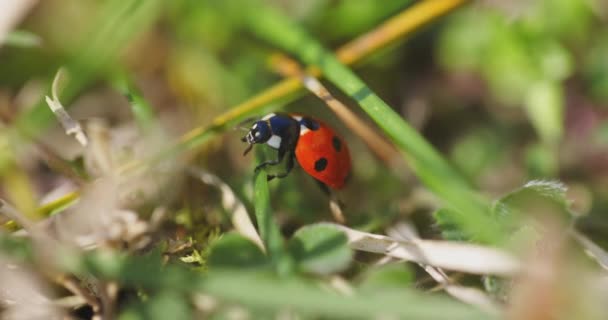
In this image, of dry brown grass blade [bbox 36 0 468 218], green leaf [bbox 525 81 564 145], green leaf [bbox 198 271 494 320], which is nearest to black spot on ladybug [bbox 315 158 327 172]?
dry brown grass blade [bbox 36 0 468 218]

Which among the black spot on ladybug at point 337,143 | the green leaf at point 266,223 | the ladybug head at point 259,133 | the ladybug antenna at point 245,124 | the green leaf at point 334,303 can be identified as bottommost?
the green leaf at point 334,303

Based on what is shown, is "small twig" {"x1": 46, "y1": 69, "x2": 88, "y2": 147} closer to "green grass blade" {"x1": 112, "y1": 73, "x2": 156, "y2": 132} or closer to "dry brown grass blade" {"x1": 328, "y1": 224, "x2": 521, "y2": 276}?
"green grass blade" {"x1": 112, "y1": 73, "x2": 156, "y2": 132}

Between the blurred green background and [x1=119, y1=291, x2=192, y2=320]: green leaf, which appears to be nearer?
[x1=119, y1=291, x2=192, y2=320]: green leaf

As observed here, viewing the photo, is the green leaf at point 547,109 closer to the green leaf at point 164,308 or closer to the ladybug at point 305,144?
the ladybug at point 305,144

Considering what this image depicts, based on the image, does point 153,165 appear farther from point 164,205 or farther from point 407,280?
point 407,280

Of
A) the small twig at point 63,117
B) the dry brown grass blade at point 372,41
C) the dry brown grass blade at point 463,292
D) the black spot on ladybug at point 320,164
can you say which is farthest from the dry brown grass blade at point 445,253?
the small twig at point 63,117

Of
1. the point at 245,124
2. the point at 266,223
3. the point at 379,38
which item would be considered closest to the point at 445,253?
the point at 266,223

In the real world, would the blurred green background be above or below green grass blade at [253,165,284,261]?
above
